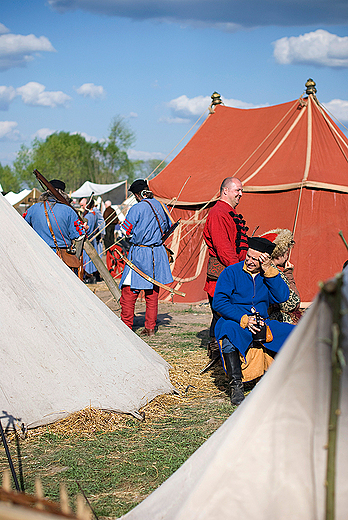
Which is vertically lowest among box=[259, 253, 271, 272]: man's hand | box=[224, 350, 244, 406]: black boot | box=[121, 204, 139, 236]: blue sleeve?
box=[224, 350, 244, 406]: black boot

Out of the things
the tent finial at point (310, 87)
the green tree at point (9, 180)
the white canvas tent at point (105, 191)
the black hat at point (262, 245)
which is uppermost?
the green tree at point (9, 180)

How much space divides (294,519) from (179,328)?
5.12 m

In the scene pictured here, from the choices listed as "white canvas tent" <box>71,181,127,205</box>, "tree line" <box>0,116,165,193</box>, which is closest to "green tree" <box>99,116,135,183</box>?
"tree line" <box>0,116,165,193</box>

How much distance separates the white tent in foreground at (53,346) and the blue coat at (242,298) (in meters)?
0.72

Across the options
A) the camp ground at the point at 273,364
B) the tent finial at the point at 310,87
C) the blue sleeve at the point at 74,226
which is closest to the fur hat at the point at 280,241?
the camp ground at the point at 273,364

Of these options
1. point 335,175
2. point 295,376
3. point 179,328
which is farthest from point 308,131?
point 295,376

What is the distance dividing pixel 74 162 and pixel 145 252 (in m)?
47.6

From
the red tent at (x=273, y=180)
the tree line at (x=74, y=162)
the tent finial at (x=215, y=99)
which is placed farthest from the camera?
the tree line at (x=74, y=162)

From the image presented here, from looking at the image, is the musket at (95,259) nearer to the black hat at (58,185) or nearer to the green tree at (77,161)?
the black hat at (58,185)

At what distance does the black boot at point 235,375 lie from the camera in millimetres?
3502

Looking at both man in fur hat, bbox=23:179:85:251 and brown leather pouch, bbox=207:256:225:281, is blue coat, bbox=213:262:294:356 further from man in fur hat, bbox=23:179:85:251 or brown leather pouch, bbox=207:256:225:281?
man in fur hat, bbox=23:179:85:251

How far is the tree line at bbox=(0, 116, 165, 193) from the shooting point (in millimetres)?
50312

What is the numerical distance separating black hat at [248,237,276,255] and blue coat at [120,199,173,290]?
7.94 feet

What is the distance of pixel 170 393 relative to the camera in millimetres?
3758
